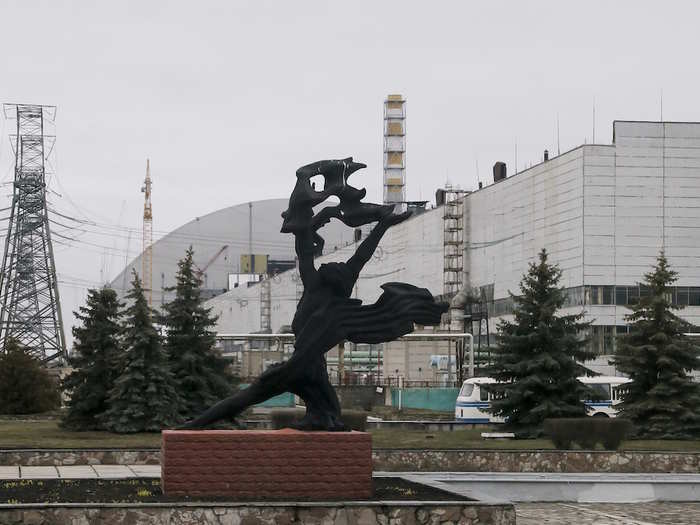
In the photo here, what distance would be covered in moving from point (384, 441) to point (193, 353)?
7.60 m

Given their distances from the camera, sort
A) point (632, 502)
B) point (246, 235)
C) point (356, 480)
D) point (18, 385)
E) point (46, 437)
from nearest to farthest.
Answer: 1. point (356, 480)
2. point (632, 502)
3. point (46, 437)
4. point (18, 385)
5. point (246, 235)

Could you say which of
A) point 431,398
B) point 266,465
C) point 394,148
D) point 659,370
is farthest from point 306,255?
point 394,148

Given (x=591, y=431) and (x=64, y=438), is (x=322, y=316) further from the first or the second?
(x=64, y=438)

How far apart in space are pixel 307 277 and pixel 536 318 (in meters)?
18.2

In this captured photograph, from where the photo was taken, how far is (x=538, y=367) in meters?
31.4

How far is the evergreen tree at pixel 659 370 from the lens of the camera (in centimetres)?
3164

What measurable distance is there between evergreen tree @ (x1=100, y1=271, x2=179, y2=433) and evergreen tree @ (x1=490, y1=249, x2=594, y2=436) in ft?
29.2

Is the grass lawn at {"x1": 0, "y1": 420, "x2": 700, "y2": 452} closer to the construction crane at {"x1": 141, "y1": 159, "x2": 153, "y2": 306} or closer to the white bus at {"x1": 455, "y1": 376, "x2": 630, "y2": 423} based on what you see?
the white bus at {"x1": 455, "y1": 376, "x2": 630, "y2": 423}

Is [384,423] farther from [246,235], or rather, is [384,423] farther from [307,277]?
[246,235]

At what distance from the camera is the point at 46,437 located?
2970 cm

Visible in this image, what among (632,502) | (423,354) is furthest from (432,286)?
(632,502)

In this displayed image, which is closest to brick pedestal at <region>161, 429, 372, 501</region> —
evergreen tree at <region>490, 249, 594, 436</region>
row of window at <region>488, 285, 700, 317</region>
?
evergreen tree at <region>490, 249, 594, 436</region>

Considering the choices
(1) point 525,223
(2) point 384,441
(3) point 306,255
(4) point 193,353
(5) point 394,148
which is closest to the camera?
(3) point 306,255

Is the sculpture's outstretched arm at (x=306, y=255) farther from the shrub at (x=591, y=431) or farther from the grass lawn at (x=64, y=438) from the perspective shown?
the grass lawn at (x=64, y=438)
